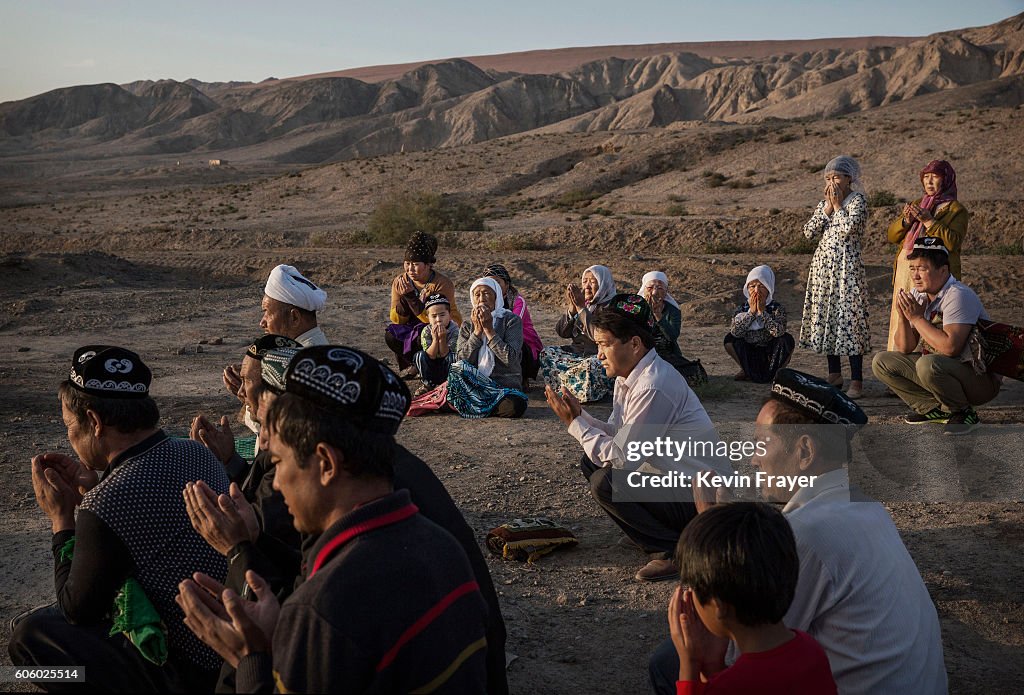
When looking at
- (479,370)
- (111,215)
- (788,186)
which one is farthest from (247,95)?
(479,370)

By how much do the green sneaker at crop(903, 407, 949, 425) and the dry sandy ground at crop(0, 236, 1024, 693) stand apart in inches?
9.1

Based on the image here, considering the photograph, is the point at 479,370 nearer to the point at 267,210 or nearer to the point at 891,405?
the point at 891,405

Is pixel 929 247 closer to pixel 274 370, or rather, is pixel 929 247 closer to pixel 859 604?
pixel 859 604

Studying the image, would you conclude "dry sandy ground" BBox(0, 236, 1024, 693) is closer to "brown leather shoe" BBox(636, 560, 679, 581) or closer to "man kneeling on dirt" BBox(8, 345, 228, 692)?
"brown leather shoe" BBox(636, 560, 679, 581)

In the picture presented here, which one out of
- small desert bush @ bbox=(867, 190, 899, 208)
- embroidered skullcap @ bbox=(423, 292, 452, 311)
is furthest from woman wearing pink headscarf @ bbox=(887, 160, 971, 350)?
small desert bush @ bbox=(867, 190, 899, 208)

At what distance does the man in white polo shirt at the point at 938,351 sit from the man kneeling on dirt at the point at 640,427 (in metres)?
2.63

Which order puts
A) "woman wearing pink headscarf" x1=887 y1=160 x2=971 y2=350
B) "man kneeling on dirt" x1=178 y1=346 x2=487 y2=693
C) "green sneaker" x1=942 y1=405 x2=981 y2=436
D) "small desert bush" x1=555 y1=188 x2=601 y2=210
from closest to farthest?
"man kneeling on dirt" x1=178 y1=346 x2=487 y2=693, "green sneaker" x1=942 y1=405 x2=981 y2=436, "woman wearing pink headscarf" x1=887 y1=160 x2=971 y2=350, "small desert bush" x1=555 y1=188 x2=601 y2=210

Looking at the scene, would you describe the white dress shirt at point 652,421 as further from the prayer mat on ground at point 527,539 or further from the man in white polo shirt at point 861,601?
the man in white polo shirt at point 861,601

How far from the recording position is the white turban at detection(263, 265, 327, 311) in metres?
5.26

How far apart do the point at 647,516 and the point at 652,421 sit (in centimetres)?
49

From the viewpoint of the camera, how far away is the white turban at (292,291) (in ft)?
17.3

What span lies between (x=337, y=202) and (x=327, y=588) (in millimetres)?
34241

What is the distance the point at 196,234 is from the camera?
2272 centimetres

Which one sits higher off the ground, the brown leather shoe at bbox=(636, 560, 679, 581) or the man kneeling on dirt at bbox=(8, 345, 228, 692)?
the man kneeling on dirt at bbox=(8, 345, 228, 692)
